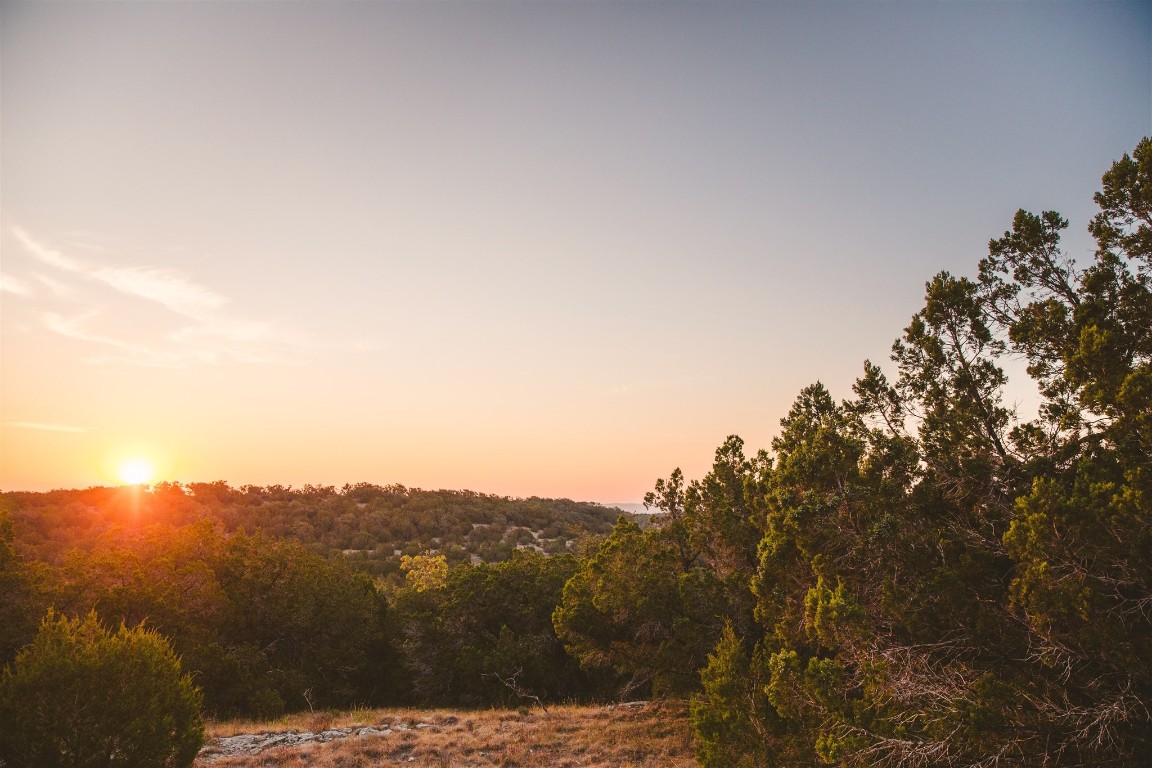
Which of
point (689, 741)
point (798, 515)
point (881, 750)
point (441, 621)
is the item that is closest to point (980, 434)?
point (798, 515)

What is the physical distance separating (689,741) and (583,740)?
315cm

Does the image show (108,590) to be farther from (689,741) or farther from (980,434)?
(980,434)

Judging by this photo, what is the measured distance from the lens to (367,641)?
2536cm

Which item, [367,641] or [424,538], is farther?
[424,538]

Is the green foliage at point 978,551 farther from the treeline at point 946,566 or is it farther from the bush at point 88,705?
the bush at point 88,705

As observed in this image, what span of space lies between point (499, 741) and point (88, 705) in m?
10.3

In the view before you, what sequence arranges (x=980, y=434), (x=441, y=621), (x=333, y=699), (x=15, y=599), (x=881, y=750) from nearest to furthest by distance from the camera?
(x=881, y=750) < (x=980, y=434) < (x=15, y=599) < (x=333, y=699) < (x=441, y=621)

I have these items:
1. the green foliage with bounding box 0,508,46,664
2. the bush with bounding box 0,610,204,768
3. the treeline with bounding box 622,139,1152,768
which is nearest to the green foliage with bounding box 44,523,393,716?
the green foliage with bounding box 0,508,46,664

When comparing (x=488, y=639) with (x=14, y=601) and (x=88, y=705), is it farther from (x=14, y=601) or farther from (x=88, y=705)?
(x=88, y=705)

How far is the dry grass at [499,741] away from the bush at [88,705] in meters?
3.80

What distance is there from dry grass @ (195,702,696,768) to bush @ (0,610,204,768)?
3802 millimetres

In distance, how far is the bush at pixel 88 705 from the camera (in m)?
8.57

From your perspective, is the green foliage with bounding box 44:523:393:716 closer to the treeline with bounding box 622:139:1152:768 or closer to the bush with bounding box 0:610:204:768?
the bush with bounding box 0:610:204:768

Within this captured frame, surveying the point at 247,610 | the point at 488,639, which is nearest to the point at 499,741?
the point at 488,639
